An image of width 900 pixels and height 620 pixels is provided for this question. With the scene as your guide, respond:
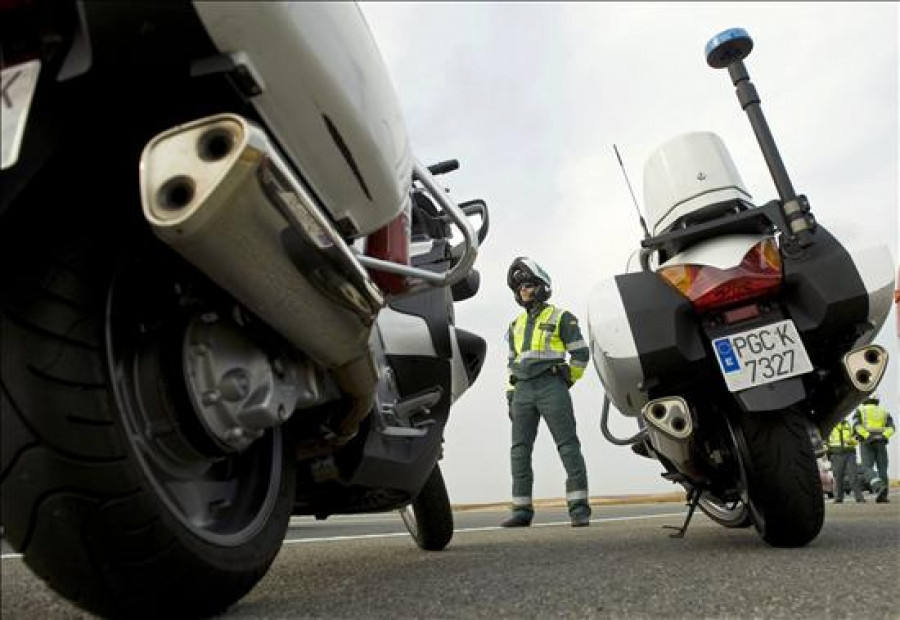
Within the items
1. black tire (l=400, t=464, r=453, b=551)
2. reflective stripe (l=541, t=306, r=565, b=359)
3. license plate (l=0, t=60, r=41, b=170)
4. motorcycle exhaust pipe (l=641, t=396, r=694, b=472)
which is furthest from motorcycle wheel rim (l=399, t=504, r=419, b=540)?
license plate (l=0, t=60, r=41, b=170)

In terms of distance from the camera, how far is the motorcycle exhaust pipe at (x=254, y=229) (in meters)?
1.16

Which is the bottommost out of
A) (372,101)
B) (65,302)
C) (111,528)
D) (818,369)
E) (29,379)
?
(818,369)

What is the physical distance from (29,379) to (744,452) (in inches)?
89.2

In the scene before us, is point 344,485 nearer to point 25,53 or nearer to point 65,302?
point 65,302

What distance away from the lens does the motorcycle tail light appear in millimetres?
2887

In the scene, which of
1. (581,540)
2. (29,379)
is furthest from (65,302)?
(581,540)

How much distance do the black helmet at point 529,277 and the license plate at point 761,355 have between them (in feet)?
11.4

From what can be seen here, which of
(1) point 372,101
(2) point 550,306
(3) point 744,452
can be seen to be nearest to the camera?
(1) point 372,101

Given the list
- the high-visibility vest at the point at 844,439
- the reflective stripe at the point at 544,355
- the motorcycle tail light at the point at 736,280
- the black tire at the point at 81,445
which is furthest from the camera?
the high-visibility vest at the point at 844,439

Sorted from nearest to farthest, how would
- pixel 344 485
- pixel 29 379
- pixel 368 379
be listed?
pixel 29 379 < pixel 368 379 < pixel 344 485

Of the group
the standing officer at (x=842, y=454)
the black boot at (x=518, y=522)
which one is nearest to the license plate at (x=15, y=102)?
the black boot at (x=518, y=522)

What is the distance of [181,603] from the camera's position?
4.93ft

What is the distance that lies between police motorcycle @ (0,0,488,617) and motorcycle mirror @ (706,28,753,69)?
1.92 meters

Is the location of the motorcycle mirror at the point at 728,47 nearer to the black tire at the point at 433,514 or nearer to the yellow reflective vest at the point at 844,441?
the black tire at the point at 433,514
